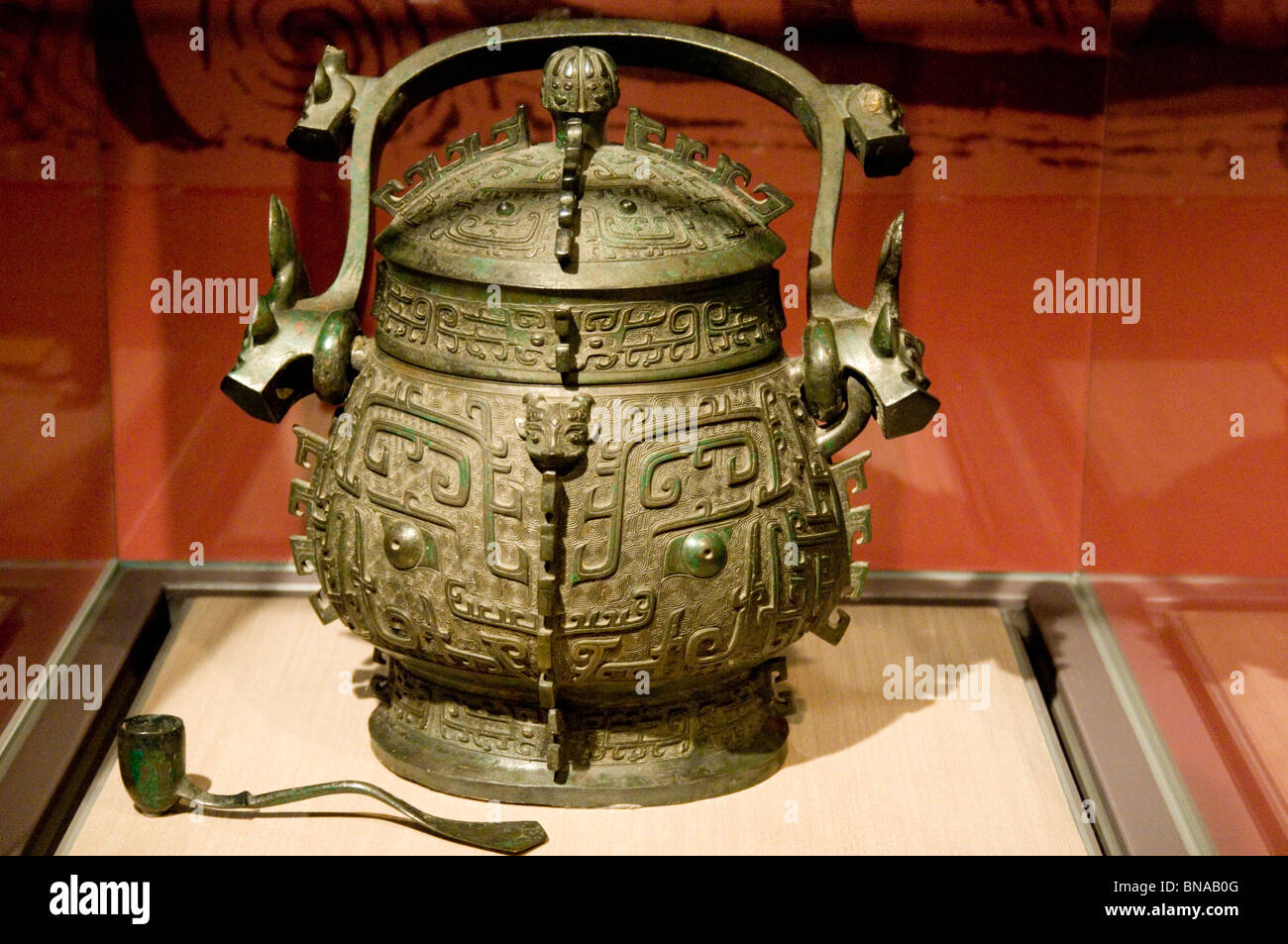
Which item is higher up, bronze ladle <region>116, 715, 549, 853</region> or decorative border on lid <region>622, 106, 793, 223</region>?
decorative border on lid <region>622, 106, 793, 223</region>

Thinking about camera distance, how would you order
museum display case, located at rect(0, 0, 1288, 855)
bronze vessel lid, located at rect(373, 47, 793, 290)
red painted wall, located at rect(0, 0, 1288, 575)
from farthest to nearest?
red painted wall, located at rect(0, 0, 1288, 575) → museum display case, located at rect(0, 0, 1288, 855) → bronze vessel lid, located at rect(373, 47, 793, 290)

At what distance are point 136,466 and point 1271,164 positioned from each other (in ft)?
6.51

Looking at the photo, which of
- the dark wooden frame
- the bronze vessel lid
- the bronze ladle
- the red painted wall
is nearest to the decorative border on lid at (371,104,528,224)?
the bronze vessel lid

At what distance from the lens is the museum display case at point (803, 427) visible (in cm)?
243

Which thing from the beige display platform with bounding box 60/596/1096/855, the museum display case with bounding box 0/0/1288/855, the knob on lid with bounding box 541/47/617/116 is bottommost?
the beige display platform with bounding box 60/596/1096/855

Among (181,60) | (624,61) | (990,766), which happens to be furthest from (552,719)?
(181,60)

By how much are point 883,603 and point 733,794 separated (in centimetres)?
76

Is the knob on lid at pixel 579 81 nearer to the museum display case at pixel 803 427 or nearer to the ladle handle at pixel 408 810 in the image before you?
the museum display case at pixel 803 427

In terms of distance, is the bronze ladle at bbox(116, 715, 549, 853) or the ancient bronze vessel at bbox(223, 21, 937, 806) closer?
the ancient bronze vessel at bbox(223, 21, 937, 806)

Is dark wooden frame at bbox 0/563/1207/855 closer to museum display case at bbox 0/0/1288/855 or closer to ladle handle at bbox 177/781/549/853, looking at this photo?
museum display case at bbox 0/0/1288/855

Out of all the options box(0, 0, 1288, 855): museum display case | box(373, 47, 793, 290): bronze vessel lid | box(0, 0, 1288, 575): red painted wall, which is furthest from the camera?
box(0, 0, 1288, 575): red painted wall

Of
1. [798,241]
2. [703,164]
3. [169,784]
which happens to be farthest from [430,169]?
[169,784]

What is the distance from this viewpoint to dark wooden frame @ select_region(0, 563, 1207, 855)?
2.50 metres

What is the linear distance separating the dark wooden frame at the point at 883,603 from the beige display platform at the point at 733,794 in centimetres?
3
